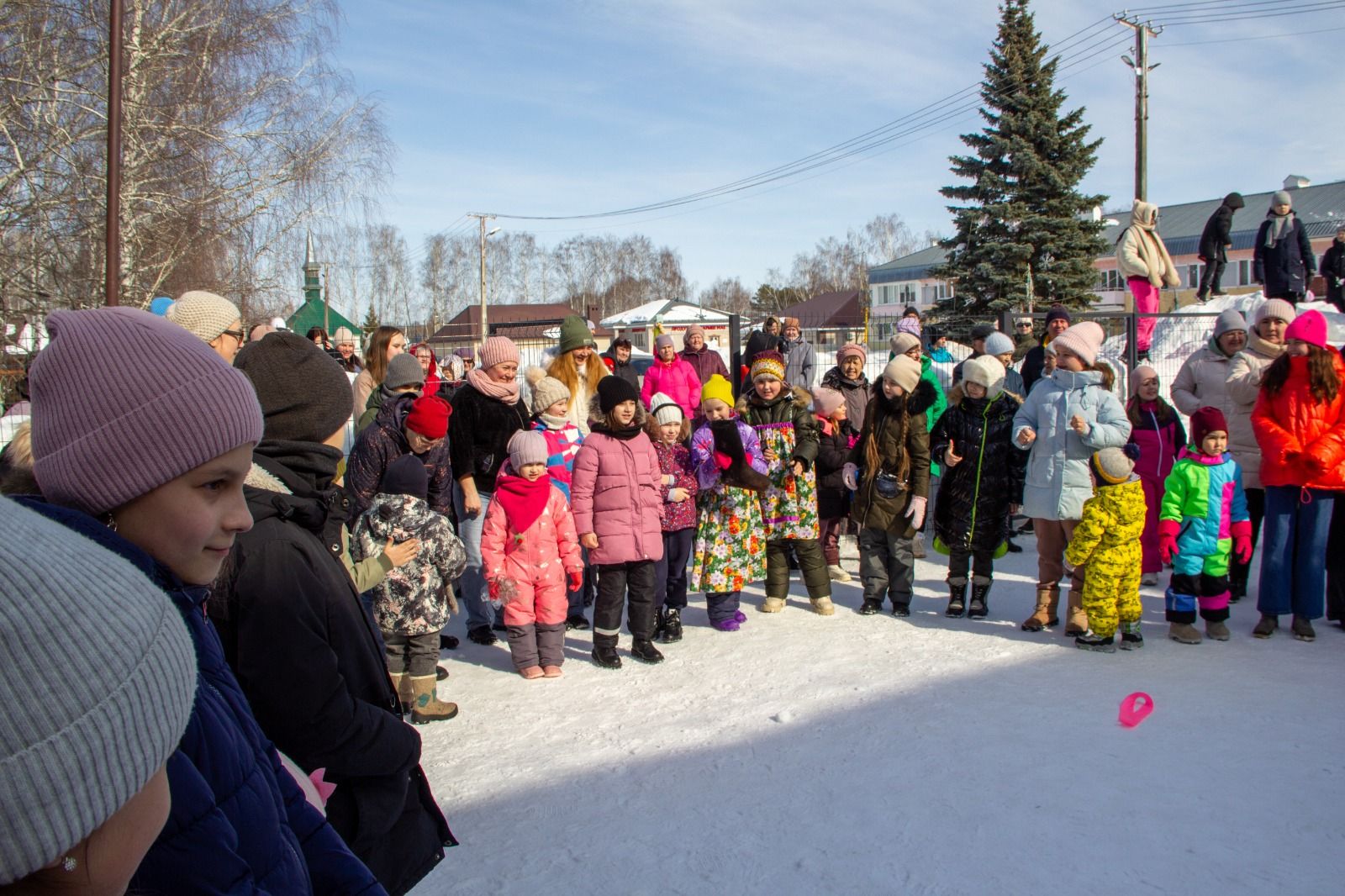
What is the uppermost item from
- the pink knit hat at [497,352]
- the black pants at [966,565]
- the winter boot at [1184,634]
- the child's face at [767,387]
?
the pink knit hat at [497,352]

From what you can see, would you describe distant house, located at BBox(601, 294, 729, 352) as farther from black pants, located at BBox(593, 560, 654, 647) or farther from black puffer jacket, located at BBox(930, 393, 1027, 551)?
black pants, located at BBox(593, 560, 654, 647)

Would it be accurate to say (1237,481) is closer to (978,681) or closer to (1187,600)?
(1187,600)

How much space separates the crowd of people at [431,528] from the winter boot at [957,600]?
41 mm

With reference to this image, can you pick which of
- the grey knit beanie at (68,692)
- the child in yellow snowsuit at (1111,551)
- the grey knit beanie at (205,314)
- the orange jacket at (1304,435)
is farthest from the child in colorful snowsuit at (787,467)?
the grey knit beanie at (68,692)

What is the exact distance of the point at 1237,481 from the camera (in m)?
5.79

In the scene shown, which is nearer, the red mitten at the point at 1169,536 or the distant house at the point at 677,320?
the red mitten at the point at 1169,536

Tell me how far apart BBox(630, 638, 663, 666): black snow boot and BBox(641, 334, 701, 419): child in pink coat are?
11.4 feet

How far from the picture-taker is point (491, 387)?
19.5 ft

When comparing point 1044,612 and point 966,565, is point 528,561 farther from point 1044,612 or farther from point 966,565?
point 1044,612

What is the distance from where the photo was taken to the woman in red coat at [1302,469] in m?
5.61

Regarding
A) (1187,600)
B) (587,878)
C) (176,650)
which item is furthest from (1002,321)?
(176,650)

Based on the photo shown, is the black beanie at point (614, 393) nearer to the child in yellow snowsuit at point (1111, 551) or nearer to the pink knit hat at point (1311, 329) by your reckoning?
the child in yellow snowsuit at point (1111, 551)

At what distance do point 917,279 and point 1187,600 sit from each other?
52.5 metres

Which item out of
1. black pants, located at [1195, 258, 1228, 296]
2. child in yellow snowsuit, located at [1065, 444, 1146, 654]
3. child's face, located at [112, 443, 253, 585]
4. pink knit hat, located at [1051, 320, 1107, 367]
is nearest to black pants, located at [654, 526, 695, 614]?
child in yellow snowsuit, located at [1065, 444, 1146, 654]
